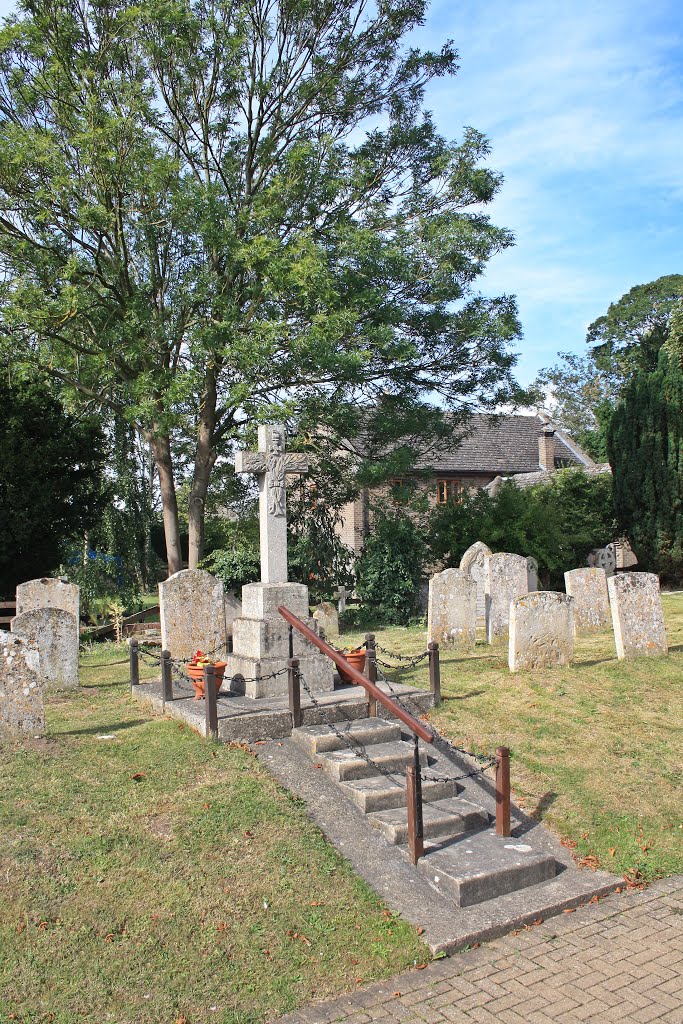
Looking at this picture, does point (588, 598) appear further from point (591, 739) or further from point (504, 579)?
point (591, 739)

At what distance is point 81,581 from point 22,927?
15439 mm

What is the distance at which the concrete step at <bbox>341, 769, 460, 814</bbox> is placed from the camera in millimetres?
7555

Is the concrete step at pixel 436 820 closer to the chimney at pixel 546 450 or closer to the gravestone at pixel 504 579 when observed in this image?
the gravestone at pixel 504 579

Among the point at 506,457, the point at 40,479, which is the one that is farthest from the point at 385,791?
the point at 506,457

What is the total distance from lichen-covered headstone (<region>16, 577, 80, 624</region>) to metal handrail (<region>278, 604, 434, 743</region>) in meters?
5.75

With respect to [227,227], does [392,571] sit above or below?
below

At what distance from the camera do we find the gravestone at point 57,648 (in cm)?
1162

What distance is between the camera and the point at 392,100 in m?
20.5

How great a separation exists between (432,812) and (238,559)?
13.6 metres

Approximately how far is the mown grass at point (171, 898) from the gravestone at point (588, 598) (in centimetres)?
910

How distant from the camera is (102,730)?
9.48 metres

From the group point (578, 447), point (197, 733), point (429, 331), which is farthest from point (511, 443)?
point (197, 733)

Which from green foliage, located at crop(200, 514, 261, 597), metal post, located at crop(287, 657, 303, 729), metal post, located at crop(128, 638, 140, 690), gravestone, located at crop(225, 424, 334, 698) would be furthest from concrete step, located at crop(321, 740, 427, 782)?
green foliage, located at crop(200, 514, 261, 597)

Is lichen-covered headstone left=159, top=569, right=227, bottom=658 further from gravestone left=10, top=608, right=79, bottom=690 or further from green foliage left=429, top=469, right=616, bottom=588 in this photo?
green foliage left=429, top=469, right=616, bottom=588
